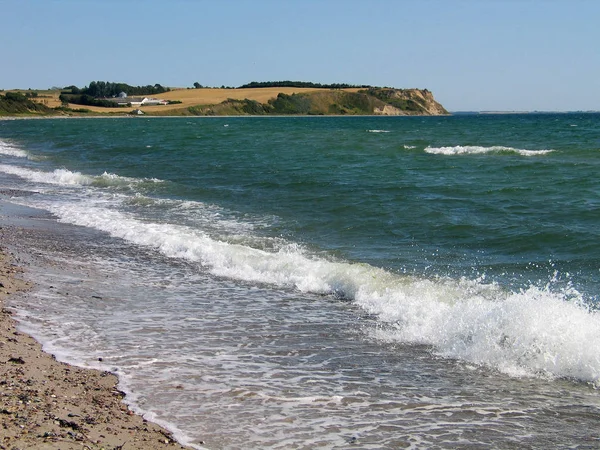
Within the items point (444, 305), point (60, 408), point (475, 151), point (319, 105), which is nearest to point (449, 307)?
point (444, 305)

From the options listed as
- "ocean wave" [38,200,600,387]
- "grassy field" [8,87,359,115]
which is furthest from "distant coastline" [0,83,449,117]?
"ocean wave" [38,200,600,387]

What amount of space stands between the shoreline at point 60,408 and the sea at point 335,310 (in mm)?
232

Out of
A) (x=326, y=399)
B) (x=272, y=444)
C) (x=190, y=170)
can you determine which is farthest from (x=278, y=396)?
(x=190, y=170)

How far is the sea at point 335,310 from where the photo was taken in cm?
629

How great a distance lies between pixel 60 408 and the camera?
5.97 meters

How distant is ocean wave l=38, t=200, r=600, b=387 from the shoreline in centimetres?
364

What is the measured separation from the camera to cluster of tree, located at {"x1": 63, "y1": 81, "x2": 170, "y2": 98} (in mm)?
173625

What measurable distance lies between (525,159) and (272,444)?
2929cm

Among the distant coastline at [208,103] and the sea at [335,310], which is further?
the distant coastline at [208,103]

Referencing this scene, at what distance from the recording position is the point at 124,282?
1104cm

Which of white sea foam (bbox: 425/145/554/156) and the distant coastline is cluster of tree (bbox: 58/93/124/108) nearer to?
the distant coastline

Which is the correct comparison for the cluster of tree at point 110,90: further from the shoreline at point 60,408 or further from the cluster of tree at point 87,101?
the shoreline at point 60,408

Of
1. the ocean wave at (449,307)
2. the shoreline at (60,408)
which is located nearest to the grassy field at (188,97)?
the ocean wave at (449,307)

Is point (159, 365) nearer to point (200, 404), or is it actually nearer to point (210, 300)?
point (200, 404)
